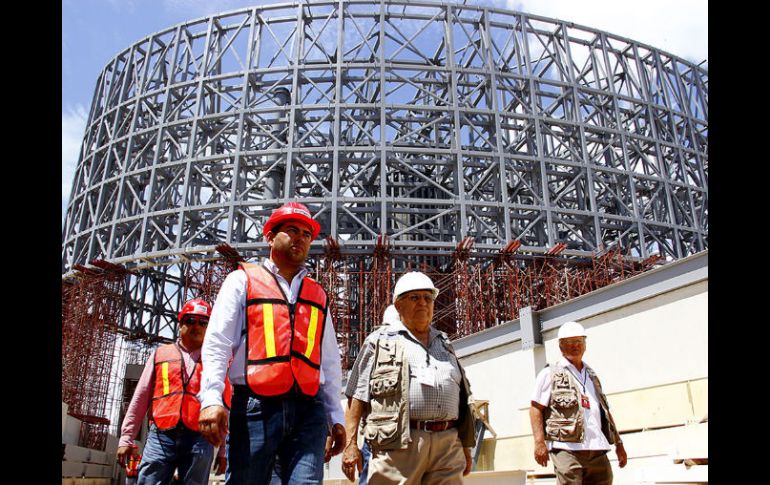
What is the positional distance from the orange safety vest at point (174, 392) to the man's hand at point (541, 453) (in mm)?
2545

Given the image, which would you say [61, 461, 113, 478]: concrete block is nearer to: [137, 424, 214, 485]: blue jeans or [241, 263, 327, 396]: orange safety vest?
[137, 424, 214, 485]: blue jeans

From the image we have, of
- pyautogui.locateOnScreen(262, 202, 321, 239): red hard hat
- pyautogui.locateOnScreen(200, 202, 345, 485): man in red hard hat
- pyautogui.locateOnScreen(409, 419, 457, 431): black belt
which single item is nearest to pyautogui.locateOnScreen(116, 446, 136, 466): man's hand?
pyautogui.locateOnScreen(200, 202, 345, 485): man in red hard hat

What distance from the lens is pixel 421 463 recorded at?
391 centimetres

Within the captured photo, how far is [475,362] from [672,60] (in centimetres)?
2513

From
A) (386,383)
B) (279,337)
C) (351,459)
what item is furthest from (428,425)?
(279,337)

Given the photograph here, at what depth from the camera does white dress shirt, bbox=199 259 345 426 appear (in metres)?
3.46

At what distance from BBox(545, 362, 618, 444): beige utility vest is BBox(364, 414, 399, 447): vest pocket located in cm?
178

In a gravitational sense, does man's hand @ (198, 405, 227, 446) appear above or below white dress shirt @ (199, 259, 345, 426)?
below

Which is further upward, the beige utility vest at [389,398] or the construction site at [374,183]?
the construction site at [374,183]

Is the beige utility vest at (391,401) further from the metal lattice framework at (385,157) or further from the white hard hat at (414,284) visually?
the metal lattice framework at (385,157)

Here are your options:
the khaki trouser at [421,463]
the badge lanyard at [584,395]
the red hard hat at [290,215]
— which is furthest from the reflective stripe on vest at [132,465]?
the badge lanyard at [584,395]

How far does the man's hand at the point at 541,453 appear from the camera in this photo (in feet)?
16.5

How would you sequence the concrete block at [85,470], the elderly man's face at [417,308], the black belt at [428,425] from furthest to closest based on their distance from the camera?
the concrete block at [85,470] < the elderly man's face at [417,308] < the black belt at [428,425]
